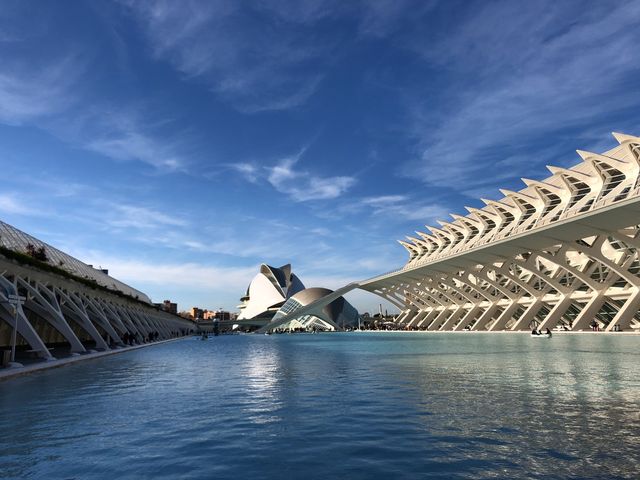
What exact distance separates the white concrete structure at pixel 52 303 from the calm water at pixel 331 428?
6006mm

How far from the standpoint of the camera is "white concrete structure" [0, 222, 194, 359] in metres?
18.4

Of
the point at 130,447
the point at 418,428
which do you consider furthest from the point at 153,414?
the point at 418,428

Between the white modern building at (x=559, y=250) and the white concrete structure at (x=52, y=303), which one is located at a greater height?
the white modern building at (x=559, y=250)

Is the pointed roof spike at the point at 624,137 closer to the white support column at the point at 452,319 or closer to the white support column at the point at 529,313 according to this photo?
the white support column at the point at 529,313

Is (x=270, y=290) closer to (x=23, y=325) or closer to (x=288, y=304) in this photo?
(x=288, y=304)

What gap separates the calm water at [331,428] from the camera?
521cm

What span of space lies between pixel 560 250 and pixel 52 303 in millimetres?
45965

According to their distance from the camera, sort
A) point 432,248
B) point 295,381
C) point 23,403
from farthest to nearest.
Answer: point 432,248 → point 295,381 → point 23,403

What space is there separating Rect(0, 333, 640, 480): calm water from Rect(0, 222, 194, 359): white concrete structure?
6006 millimetres

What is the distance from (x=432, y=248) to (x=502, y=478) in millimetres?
80326

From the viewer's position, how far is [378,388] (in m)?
11.1

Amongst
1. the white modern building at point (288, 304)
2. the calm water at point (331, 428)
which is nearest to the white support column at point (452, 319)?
the white modern building at point (288, 304)

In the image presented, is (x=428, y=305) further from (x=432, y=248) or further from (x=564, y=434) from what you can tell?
(x=564, y=434)

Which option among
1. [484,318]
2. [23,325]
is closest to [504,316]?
[484,318]
